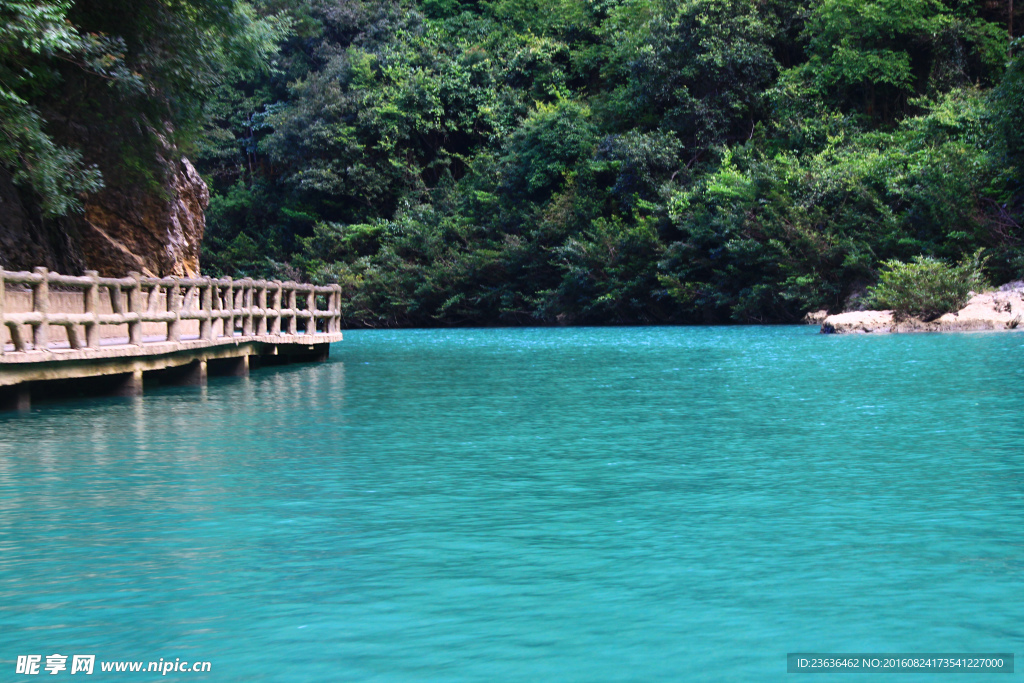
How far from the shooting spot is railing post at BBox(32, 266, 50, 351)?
14.9 metres

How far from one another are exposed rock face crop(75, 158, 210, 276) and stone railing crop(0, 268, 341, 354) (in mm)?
2527

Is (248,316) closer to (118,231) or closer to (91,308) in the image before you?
(91,308)

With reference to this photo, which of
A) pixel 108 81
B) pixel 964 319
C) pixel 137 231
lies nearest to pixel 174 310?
pixel 108 81

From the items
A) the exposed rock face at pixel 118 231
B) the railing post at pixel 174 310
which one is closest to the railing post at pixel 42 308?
the railing post at pixel 174 310

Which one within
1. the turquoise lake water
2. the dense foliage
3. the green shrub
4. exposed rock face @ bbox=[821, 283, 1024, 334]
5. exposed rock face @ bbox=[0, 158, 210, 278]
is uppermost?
the dense foliage

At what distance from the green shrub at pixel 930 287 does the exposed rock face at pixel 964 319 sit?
277 mm

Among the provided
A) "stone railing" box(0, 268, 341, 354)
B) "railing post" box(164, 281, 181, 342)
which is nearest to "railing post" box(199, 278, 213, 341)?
"stone railing" box(0, 268, 341, 354)

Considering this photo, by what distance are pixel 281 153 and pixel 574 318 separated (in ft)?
62.4

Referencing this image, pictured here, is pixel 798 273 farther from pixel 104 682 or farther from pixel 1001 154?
pixel 104 682

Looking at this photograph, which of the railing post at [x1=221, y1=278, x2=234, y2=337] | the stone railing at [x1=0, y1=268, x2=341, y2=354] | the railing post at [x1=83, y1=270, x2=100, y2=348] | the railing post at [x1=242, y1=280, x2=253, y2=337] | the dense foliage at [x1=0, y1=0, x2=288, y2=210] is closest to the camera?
the stone railing at [x1=0, y1=268, x2=341, y2=354]

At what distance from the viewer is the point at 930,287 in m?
32.8

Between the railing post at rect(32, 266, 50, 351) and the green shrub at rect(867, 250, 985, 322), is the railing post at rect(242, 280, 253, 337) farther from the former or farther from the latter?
the green shrub at rect(867, 250, 985, 322)

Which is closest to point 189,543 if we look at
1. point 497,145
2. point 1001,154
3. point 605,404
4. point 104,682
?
point 104,682

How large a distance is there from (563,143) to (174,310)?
31172 mm
